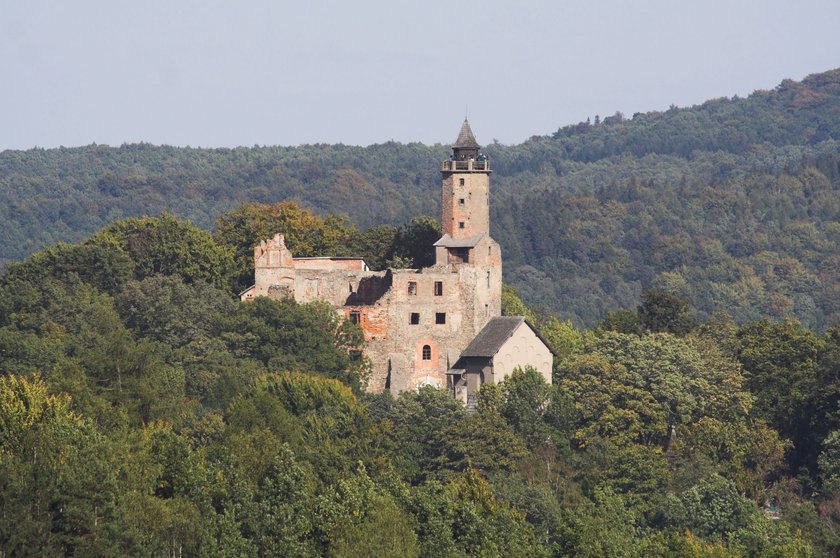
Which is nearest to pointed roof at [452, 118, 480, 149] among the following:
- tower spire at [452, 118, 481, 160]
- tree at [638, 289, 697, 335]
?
tower spire at [452, 118, 481, 160]

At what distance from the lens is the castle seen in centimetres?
7762

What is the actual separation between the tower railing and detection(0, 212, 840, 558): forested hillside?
252 inches

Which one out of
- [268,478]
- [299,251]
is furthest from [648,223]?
[268,478]

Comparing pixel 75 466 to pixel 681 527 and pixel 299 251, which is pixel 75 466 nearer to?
pixel 681 527

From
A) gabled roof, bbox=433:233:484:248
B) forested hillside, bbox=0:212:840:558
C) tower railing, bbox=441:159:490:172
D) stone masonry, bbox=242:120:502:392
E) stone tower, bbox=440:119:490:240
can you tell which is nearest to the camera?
forested hillside, bbox=0:212:840:558

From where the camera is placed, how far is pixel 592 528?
58.7 metres

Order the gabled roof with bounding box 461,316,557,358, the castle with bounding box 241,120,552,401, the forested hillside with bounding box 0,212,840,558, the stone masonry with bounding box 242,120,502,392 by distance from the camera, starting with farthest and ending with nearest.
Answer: the stone masonry with bounding box 242,120,502,392 → the castle with bounding box 241,120,552,401 → the gabled roof with bounding box 461,316,557,358 → the forested hillside with bounding box 0,212,840,558

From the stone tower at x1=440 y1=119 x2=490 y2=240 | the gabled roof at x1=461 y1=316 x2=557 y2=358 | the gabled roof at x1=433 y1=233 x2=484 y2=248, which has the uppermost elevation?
the stone tower at x1=440 y1=119 x2=490 y2=240

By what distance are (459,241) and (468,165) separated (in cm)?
319

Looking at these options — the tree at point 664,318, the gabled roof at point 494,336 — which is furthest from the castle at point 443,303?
the tree at point 664,318

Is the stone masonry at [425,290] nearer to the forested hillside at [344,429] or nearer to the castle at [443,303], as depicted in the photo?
the castle at [443,303]

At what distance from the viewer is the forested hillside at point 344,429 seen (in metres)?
55.9

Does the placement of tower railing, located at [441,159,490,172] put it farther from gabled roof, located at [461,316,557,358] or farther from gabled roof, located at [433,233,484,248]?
gabled roof, located at [461,316,557,358]

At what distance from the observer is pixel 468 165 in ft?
267
